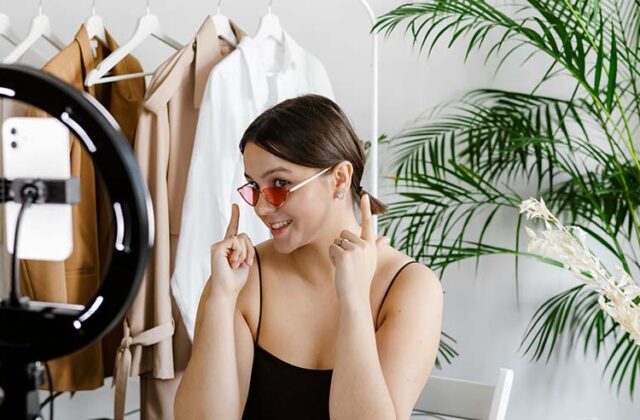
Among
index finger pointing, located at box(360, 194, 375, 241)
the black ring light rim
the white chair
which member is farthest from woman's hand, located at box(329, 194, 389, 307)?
the black ring light rim

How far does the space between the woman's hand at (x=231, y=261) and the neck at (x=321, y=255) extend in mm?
103

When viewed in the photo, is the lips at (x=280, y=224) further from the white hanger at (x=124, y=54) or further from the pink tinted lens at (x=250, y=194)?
the white hanger at (x=124, y=54)

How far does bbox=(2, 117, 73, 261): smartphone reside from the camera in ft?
1.75

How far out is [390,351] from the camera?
1504 millimetres

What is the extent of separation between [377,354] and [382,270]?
0.22 m

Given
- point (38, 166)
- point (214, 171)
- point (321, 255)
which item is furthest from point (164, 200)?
point (38, 166)

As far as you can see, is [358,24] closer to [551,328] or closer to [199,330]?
[551,328]

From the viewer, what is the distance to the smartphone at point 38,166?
53 centimetres

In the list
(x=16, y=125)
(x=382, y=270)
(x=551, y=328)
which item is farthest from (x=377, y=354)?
(x=551, y=328)

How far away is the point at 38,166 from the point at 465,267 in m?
2.28

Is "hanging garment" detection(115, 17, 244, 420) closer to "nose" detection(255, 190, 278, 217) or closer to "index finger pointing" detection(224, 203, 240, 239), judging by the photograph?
"index finger pointing" detection(224, 203, 240, 239)

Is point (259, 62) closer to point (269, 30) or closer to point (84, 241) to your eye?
point (269, 30)

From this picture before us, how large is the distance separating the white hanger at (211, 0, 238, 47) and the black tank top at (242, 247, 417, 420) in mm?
910

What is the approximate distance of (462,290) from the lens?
273 centimetres
